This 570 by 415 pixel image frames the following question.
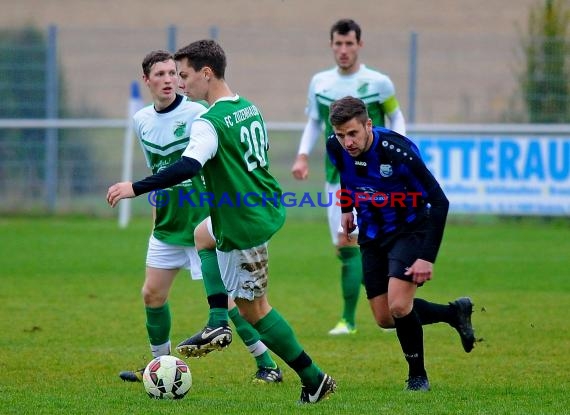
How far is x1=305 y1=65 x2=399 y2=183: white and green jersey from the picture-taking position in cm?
867

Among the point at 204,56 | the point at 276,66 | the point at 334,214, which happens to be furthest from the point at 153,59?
the point at 276,66

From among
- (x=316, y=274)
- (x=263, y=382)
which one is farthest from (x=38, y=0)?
(x=263, y=382)

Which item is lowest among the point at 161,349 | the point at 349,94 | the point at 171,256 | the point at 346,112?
the point at 161,349

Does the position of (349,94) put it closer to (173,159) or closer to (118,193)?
(173,159)

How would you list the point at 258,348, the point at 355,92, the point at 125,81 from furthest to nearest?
the point at 125,81 < the point at 355,92 < the point at 258,348

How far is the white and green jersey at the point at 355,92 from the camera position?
28.5 feet

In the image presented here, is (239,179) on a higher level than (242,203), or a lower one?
higher

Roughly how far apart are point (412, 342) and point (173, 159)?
74.1 inches

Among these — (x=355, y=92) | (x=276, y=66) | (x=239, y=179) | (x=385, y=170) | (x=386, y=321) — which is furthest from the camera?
(x=276, y=66)

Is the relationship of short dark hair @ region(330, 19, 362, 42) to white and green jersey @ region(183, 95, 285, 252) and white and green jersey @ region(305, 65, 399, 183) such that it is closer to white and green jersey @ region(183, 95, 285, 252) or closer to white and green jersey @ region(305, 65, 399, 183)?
white and green jersey @ region(305, 65, 399, 183)

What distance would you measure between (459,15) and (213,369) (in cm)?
1701

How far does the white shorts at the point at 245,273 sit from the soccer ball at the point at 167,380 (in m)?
0.58

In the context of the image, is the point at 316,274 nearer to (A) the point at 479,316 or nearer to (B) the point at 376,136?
(A) the point at 479,316

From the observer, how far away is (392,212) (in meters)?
6.25
